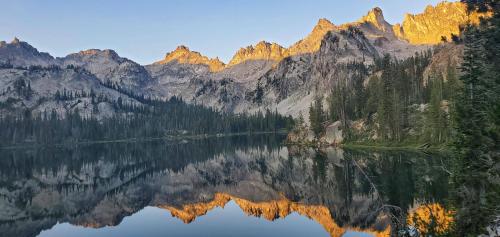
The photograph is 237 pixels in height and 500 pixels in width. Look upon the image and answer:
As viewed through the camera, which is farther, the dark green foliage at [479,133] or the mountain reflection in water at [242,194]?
the mountain reflection in water at [242,194]

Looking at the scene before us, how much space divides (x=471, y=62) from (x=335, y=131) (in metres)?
112

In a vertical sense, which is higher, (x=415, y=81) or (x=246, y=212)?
(x=415, y=81)

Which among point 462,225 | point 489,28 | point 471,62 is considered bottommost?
point 462,225

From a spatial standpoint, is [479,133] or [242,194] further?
[242,194]

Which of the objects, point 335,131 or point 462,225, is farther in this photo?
point 335,131

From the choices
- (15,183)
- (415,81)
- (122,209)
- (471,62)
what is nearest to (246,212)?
(122,209)

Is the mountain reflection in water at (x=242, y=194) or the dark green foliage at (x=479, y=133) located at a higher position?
the dark green foliage at (x=479, y=133)

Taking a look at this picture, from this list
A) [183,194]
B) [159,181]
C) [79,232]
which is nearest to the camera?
[79,232]

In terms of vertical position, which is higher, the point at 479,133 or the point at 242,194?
the point at 479,133

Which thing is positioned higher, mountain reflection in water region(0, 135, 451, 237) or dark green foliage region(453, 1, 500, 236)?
dark green foliage region(453, 1, 500, 236)

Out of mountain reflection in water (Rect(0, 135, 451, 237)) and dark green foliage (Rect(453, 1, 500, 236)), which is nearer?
dark green foliage (Rect(453, 1, 500, 236))

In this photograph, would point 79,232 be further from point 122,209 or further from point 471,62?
point 471,62

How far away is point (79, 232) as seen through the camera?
48.5 m

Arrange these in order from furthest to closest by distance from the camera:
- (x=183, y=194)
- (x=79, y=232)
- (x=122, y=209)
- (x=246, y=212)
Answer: (x=183, y=194) < (x=122, y=209) < (x=246, y=212) < (x=79, y=232)
